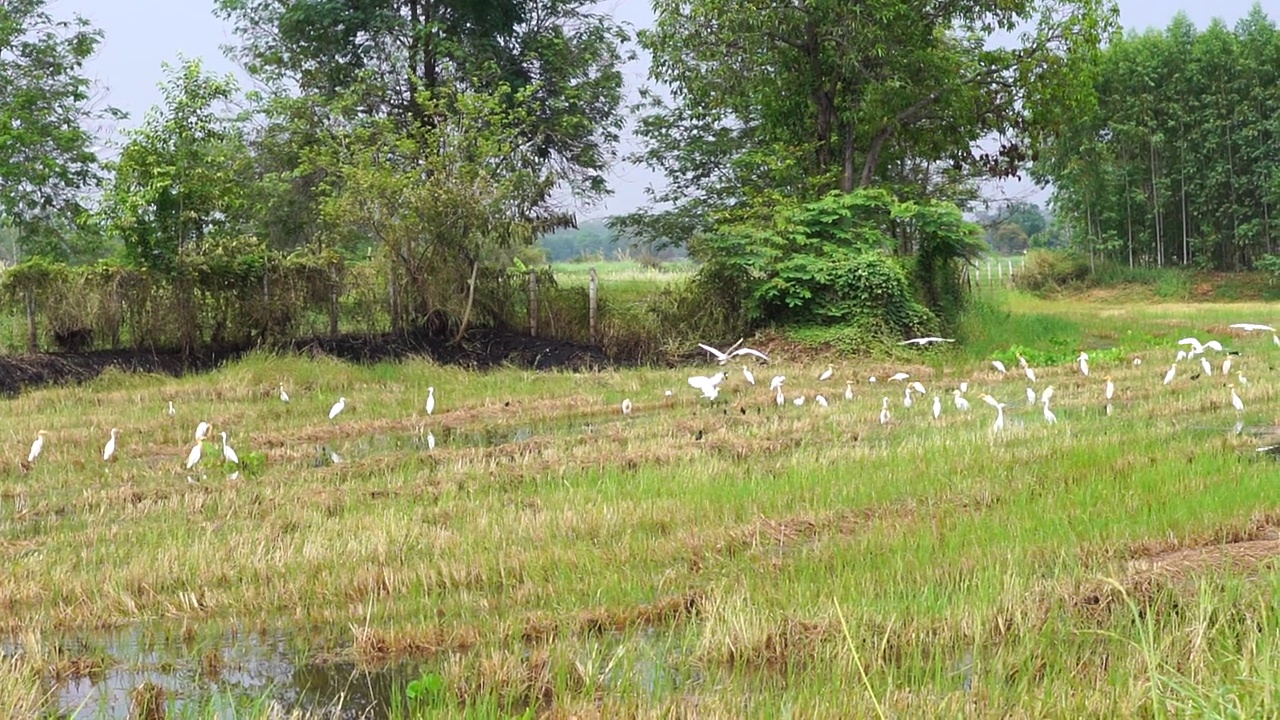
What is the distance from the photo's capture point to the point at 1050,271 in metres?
41.0

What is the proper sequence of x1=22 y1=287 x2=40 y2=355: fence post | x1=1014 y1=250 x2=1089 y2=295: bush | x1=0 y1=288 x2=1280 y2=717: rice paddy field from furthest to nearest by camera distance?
1. x1=1014 y1=250 x2=1089 y2=295: bush
2. x1=22 y1=287 x2=40 y2=355: fence post
3. x1=0 y1=288 x2=1280 y2=717: rice paddy field

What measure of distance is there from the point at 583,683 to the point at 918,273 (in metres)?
15.6

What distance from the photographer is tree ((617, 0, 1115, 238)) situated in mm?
17922

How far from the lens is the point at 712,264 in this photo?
57.4 ft

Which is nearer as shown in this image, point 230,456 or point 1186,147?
point 230,456

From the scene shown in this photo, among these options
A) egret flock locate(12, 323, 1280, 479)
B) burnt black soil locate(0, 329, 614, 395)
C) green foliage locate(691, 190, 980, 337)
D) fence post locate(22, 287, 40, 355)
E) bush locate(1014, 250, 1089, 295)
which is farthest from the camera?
bush locate(1014, 250, 1089, 295)

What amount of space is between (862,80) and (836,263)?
14.1ft

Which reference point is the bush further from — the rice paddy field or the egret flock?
the rice paddy field

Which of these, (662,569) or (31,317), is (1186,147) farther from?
(662,569)

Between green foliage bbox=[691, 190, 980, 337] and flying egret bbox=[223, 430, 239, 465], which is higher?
green foliage bbox=[691, 190, 980, 337]

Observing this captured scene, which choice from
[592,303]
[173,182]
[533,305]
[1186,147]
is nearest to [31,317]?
[173,182]

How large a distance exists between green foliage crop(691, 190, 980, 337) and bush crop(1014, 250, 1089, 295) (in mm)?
24976

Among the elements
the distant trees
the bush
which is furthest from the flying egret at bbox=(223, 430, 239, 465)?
the bush

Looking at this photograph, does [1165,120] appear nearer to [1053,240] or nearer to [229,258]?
[1053,240]
